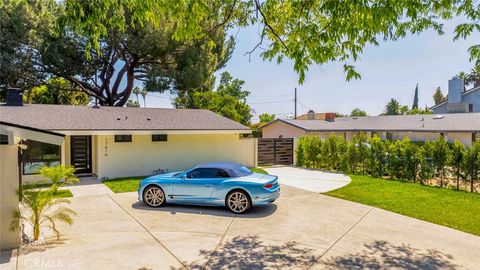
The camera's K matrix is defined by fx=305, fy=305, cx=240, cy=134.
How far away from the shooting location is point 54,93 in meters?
24.6

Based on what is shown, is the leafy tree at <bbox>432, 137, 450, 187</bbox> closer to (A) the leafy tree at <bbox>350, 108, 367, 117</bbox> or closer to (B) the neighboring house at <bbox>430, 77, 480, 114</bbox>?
(B) the neighboring house at <bbox>430, 77, 480, 114</bbox>

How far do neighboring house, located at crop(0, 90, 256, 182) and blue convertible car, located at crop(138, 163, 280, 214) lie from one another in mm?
5754

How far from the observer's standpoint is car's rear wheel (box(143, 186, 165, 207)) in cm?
875

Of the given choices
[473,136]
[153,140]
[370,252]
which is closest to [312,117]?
[473,136]

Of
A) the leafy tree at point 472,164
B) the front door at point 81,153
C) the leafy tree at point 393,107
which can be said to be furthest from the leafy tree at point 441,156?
the leafy tree at point 393,107

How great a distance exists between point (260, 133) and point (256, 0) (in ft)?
104

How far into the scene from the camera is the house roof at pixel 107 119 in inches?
526

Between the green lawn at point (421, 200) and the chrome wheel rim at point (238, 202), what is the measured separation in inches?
155

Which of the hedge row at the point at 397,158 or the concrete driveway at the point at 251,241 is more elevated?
the hedge row at the point at 397,158

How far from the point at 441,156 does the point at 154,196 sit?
10966 mm

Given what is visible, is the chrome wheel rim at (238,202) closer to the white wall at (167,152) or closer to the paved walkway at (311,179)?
the paved walkway at (311,179)

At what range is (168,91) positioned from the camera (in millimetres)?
24797

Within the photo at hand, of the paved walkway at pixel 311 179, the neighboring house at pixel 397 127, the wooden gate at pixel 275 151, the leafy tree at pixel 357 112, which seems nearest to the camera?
the paved walkway at pixel 311 179

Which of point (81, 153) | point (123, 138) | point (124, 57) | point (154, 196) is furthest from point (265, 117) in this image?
point (154, 196)
